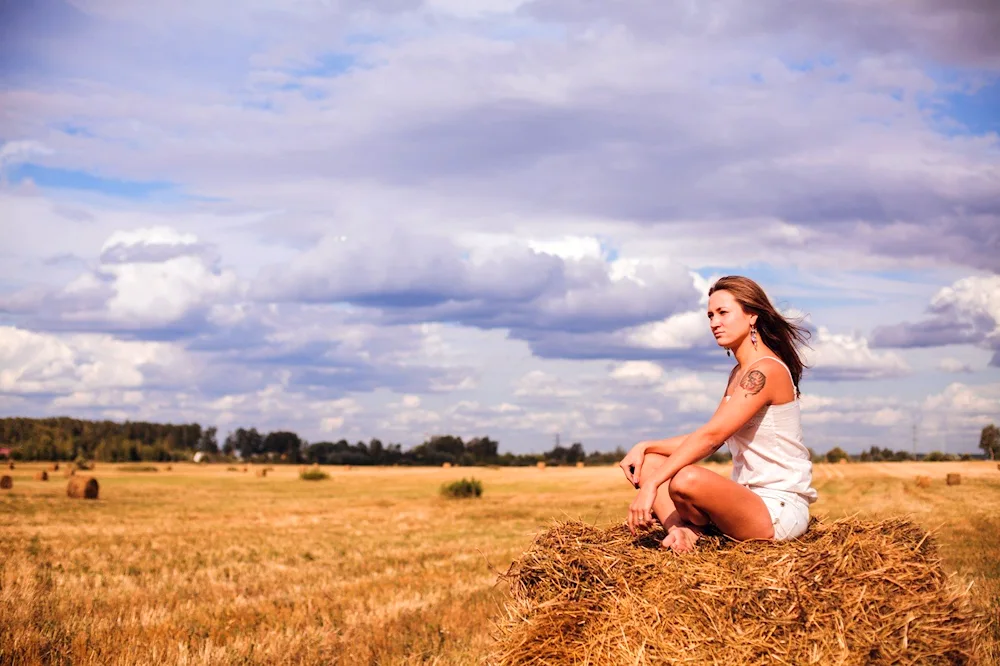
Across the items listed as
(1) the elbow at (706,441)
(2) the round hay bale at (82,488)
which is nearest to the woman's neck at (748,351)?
(1) the elbow at (706,441)

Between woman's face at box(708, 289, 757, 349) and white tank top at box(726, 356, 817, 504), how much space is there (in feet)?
0.73

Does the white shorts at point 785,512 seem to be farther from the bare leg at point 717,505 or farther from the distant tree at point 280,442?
the distant tree at point 280,442

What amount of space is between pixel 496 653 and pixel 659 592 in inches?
39.6

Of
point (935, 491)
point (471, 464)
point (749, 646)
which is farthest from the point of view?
point (471, 464)

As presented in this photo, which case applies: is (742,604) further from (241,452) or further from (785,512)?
(241,452)

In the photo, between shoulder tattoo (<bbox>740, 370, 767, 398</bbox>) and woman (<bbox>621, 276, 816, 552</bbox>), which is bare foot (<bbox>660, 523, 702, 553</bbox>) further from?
shoulder tattoo (<bbox>740, 370, 767, 398</bbox>)

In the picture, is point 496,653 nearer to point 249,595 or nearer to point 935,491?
point 249,595

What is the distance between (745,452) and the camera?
489cm

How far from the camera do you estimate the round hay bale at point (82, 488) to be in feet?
106

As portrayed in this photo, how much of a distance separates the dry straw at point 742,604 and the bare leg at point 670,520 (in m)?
0.08

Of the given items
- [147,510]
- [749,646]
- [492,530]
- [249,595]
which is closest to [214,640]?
Answer: [249,595]

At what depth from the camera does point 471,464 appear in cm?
8088

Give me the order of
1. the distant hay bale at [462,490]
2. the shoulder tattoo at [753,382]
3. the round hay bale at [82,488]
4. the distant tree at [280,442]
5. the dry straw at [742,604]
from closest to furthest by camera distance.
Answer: the dry straw at [742,604], the shoulder tattoo at [753,382], the round hay bale at [82,488], the distant hay bale at [462,490], the distant tree at [280,442]

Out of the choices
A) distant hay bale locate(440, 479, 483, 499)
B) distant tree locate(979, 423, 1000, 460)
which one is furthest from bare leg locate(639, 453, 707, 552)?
distant hay bale locate(440, 479, 483, 499)
